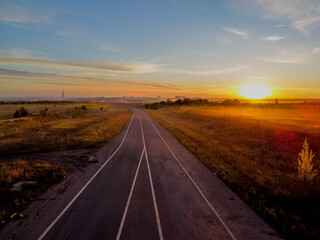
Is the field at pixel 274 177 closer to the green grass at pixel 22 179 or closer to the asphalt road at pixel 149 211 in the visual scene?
the asphalt road at pixel 149 211

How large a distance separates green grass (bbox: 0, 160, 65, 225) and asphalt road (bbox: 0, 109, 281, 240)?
1.53 metres

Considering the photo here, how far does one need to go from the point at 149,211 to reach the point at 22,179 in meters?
8.83

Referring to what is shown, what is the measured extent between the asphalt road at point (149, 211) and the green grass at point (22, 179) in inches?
60.3

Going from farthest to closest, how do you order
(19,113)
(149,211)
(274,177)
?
1. (19,113)
2. (274,177)
3. (149,211)

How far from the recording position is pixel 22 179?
443 inches

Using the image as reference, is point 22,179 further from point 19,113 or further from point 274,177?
point 19,113

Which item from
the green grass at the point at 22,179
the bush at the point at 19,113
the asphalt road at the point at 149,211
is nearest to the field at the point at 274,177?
the asphalt road at the point at 149,211

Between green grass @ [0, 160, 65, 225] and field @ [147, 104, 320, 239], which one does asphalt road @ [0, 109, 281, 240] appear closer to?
field @ [147, 104, 320, 239]

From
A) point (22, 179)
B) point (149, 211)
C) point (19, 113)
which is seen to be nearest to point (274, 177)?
point (149, 211)

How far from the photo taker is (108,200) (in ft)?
29.0

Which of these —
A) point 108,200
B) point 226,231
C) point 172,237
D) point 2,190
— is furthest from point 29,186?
point 226,231

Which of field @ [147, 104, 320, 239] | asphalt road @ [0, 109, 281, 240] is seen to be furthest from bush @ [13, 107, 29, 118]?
asphalt road @ [0, 109, 281, 240]

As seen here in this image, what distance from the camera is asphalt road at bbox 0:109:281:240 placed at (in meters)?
6.67

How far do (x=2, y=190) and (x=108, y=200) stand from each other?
20.0ft
